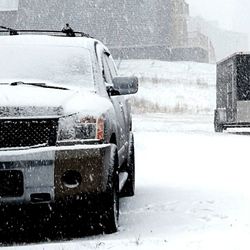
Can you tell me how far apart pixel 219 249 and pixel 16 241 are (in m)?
1.70

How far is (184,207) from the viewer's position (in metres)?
6.70

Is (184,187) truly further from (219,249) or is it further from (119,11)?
(119,11)

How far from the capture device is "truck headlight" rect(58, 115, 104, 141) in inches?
196

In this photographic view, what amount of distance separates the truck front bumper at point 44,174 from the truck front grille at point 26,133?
82 millimetres

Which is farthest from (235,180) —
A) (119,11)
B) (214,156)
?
(119,11)

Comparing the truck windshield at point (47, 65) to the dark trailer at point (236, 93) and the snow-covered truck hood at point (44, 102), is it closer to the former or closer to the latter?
the snow-covered truck hood at point (44, 102)

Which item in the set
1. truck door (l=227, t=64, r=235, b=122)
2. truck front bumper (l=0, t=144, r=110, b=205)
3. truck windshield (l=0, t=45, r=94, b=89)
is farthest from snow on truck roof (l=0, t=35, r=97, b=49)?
truck door (l=227, t=64, r=235, b=122)

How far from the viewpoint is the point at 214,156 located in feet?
41.2

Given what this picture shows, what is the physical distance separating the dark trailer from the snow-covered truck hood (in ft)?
51.1

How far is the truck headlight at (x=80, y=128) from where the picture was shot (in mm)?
4984

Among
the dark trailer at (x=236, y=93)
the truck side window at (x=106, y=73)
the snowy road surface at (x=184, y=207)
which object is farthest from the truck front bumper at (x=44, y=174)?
the dark trailer at (x=236, y=93)

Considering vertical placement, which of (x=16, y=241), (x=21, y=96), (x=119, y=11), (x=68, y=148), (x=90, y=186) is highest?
(x=119, y=11)

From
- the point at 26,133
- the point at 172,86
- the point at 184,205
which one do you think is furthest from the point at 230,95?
the point at 172,86

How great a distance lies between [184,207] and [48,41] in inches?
87.6
